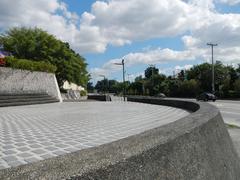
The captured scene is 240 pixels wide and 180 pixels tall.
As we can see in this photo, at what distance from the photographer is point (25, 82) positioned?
24969 mm

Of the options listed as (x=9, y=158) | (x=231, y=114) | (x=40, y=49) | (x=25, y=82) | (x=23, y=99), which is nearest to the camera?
(x=9, y=158)

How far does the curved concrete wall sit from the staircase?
18229 millimetres

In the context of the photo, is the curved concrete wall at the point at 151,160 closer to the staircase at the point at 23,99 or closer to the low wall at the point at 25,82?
the staircase at the point at 23,99

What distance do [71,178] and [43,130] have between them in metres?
6.57

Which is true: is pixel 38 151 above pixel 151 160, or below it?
below

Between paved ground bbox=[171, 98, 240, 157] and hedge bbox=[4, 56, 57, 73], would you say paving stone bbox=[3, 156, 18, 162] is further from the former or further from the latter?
hedge bbox=[4, 56, 57, 73]

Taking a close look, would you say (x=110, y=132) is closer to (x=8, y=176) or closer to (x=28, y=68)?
(x=8, y=176)

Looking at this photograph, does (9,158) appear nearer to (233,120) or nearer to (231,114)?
(233,120)

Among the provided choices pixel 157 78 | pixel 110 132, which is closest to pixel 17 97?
pixel 110 132

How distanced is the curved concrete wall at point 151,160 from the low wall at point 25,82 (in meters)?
20.9

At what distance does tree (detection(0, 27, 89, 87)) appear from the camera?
38.8 meters

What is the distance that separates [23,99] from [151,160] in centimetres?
2091

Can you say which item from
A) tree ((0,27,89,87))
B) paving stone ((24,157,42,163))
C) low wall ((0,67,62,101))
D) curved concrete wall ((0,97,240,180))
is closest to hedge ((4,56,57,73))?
low wall ((0,67,62,101))

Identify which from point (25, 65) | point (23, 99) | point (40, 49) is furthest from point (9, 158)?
point (40, 49)
